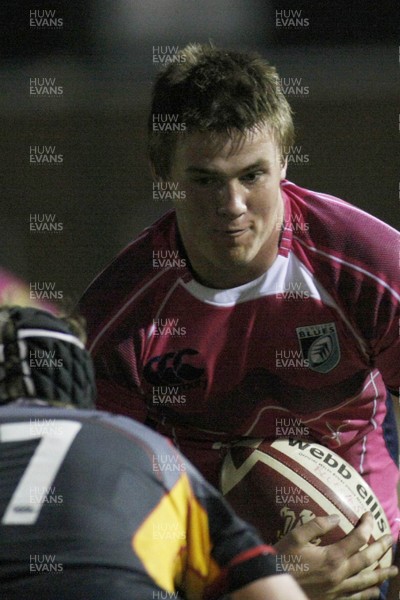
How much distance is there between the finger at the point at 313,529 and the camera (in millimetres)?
3316

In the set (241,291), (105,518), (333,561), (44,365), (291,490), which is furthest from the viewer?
(241,291)

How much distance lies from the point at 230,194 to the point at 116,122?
17.8 feet

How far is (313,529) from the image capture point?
3338 mm

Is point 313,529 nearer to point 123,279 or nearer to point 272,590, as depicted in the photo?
point 123,279

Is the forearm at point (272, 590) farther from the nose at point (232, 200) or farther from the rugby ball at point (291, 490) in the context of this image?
the nose at point (232, 200)

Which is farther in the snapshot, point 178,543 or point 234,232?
point 234,232

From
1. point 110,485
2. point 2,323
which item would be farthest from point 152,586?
point 2,323

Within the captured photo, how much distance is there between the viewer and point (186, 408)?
367cm

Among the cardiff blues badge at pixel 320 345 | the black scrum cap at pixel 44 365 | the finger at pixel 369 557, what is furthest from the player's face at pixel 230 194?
the black scrum cap at pixel 44 365

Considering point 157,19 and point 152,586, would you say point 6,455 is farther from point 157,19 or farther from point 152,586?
point 157,19

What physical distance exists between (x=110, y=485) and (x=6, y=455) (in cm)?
21

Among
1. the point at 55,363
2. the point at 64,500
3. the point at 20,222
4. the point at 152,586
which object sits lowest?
the point at 20,222

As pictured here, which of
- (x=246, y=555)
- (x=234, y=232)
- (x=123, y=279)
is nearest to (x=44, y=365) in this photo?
(x=246, y=555)

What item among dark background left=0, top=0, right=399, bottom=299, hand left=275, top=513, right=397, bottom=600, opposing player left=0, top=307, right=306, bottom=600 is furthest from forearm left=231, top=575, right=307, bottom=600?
dark background left=0, top=0, right=399, bottom=299
